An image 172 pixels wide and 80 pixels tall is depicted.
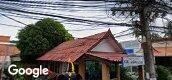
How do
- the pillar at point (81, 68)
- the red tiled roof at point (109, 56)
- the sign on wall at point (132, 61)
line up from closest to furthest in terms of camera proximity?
the sign on wall at point (132, 61) → the red tiled roof at point (109, 56) → the pillar at point (81, 68)

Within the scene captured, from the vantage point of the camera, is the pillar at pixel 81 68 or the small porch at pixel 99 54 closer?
the small porch at pixel 99 54

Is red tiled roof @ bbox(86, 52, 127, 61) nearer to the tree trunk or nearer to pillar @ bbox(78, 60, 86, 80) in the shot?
pillar @ bbox(78, 60, 86, 80)

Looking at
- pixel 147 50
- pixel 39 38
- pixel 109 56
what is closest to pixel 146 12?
pixel 147 50

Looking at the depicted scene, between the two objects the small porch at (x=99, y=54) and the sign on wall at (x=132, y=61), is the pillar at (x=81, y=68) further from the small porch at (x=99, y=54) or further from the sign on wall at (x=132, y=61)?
the sign on wall at (x=132, y=61)

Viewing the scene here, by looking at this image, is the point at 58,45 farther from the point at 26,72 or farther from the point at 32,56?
the point at 26,72

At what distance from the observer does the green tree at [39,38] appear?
96.0ft

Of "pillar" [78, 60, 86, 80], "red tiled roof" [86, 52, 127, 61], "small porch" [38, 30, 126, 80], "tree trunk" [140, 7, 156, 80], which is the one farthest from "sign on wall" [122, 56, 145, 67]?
"pillar" [78, 60, 86, 80]

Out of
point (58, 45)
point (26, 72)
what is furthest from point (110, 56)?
point (58, 45)

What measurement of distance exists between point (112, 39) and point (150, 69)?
8.71m

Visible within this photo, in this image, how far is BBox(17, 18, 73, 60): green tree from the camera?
96.0 ft

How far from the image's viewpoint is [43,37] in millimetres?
29500

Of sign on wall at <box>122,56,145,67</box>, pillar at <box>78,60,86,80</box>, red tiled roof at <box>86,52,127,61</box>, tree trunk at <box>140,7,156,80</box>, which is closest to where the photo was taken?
tree trunk at <box>140,7,156,80</box>

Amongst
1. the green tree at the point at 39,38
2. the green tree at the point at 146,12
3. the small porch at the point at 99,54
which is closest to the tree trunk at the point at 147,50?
the green tree at the point at 146,12

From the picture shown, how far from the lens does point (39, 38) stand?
95.8 ft
